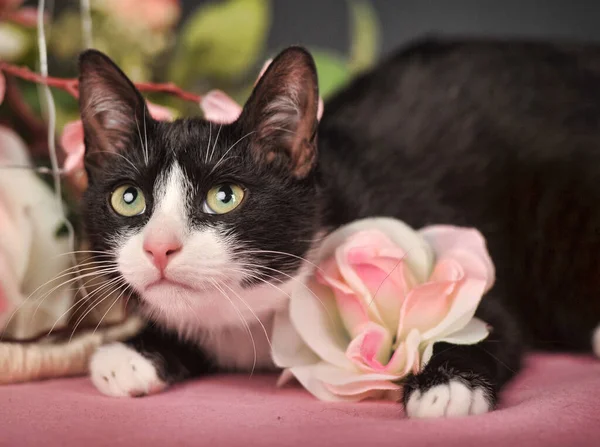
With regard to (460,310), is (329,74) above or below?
above

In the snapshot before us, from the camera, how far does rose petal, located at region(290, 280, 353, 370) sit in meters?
0.88

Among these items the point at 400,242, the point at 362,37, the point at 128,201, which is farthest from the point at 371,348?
the point at 362,37

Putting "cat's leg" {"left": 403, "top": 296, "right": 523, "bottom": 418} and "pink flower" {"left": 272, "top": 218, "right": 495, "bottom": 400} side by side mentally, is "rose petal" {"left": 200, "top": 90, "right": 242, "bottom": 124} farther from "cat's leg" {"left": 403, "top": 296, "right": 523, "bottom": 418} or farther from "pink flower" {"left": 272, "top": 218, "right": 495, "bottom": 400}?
"cat's leg" {"left": 403, "top": 296, "right": 523, "bottom": 418}

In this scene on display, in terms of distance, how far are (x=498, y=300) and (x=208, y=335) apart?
46cm

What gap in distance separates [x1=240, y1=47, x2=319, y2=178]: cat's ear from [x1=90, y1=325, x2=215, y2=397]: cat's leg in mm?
326

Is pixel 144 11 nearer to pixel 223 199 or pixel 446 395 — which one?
pixel 223 199

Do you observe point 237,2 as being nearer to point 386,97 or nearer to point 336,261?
point 386,97

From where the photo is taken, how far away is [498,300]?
1.06 m

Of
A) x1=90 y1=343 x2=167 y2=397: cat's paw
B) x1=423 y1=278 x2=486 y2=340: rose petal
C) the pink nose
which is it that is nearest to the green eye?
the pink nose

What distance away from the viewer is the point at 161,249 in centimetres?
80

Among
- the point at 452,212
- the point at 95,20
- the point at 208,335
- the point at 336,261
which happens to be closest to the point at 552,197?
the point at 452,212

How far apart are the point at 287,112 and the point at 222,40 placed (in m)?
0.63

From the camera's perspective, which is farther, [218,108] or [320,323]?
[218,108]

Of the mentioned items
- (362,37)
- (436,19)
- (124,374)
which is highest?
(436,19)
